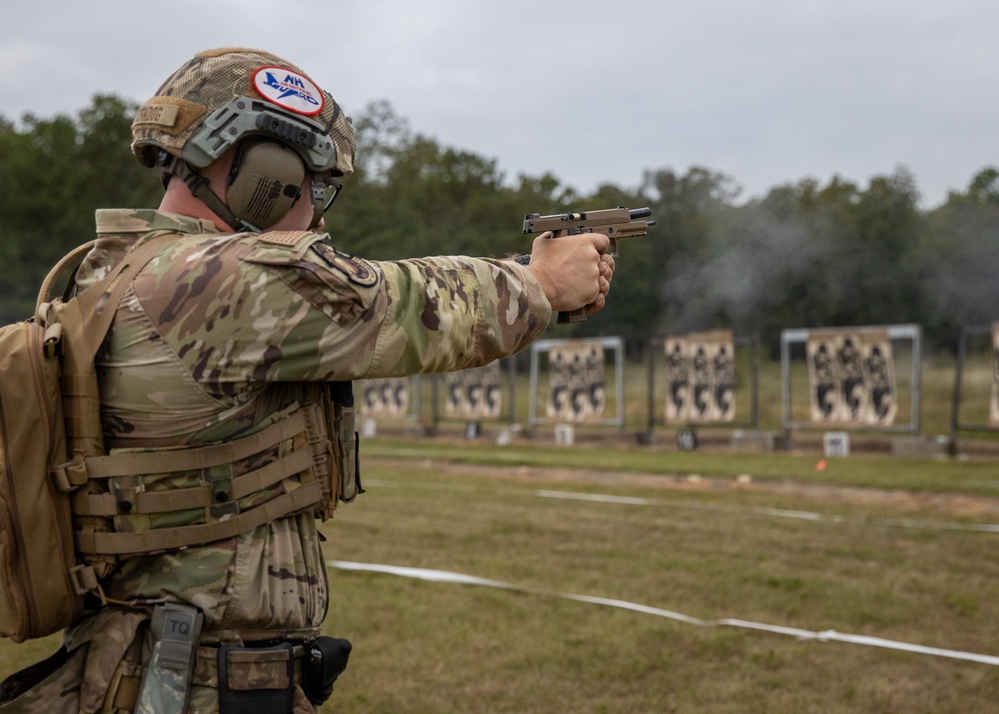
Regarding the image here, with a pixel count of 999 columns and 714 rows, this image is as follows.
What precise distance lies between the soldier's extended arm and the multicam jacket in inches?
8.1

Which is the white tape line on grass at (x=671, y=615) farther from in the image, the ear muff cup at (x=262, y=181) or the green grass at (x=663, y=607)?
the ear muff cup at (x=262, y=181)

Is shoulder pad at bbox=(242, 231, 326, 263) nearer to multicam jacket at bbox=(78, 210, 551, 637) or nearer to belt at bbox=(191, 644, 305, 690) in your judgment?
multicam jacket at bbox=(78, 210, 551, 637)

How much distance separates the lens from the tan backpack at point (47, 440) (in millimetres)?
1814

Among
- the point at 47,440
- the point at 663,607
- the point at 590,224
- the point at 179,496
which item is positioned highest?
the point at 590,224

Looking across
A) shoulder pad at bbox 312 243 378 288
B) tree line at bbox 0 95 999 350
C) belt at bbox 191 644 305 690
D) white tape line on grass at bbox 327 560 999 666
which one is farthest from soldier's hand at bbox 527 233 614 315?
tree line at bbox 0 95 999 350

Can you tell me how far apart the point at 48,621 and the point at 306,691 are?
0.49 meters

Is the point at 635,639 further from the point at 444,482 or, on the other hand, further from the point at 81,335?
the point at 444,482

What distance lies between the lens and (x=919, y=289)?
2192 centimetres

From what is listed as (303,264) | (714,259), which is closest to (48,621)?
(303,264)

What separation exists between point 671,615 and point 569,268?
4123mm

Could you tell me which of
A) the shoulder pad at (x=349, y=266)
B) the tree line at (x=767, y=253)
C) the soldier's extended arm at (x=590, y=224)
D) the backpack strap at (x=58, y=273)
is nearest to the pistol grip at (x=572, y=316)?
the soldier's extended arm at (x=590, y=224)

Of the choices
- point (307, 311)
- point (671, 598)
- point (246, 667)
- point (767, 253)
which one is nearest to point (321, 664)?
point (246, 667)

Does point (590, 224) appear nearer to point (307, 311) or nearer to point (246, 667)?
point (307, 311)

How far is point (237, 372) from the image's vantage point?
179 centimetres
